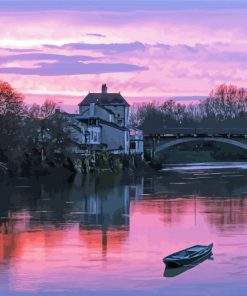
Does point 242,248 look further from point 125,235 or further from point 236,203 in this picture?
point 236,203

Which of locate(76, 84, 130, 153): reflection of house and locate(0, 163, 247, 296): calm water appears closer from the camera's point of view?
locate(0, 163, 247, 296): calm water

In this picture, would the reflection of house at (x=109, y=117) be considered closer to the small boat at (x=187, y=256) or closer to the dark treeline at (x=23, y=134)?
the dark treeline at (x=23, y=134)

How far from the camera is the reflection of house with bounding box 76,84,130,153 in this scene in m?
91.9

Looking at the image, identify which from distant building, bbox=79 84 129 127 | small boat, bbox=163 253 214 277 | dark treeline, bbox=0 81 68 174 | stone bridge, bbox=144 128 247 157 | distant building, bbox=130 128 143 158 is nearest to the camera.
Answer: small boat, bbox=163 253 214 277

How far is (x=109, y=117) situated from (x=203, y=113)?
2935 inches

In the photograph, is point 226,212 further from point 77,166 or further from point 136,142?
point 136,142

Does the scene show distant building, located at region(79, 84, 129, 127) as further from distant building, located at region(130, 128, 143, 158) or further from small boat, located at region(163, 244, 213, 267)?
small boat, located at region(163, 244, 213, 267)

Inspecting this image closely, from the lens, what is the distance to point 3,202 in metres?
43.3

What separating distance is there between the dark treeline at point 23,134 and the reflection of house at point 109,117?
478 inches

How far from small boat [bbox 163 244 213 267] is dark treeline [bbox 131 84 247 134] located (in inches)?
3862

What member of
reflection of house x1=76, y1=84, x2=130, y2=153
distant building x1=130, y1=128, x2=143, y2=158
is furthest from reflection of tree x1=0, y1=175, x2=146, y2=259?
distant building x1=130, y1=128, x2=143, y2=158

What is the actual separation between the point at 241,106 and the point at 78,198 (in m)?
124

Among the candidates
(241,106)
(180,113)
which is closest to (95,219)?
(180,113)

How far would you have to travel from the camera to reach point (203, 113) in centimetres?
16675
